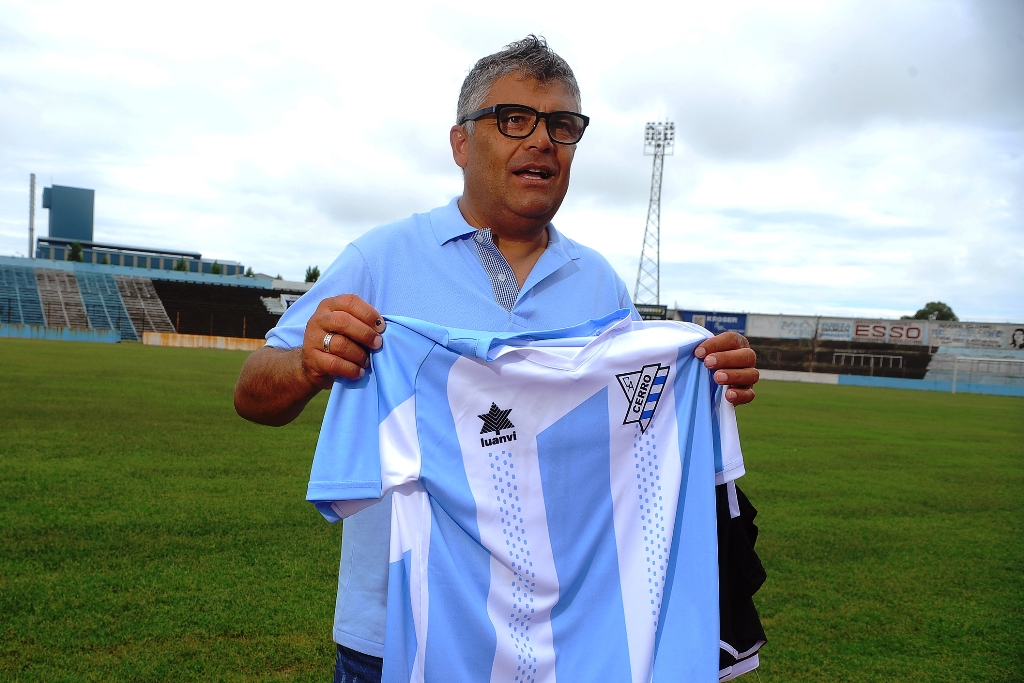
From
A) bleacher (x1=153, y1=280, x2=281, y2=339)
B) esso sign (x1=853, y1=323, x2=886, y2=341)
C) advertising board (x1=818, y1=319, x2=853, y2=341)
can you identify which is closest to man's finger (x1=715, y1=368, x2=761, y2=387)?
bleacher (x1=153, y1=280, x2=281, y2=339)

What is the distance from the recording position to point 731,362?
1774 mm

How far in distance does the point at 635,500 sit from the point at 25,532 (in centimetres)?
413

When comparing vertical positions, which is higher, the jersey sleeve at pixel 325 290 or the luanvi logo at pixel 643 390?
the jersey sleeve at pixel 325 290

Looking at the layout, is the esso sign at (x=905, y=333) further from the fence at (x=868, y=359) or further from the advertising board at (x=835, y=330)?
the advertising board at (x=835, y=330)

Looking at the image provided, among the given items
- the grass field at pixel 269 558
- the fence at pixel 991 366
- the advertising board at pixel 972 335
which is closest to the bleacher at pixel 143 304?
the grass field at pixel 269 558

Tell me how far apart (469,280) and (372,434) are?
0.46 metres

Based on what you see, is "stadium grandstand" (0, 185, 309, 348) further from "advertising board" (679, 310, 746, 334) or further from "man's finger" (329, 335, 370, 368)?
"man's finger" (329, 335, 370, 368)

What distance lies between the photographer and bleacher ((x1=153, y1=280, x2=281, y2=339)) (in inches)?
1665

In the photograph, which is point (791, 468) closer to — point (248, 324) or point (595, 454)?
point (595, 454)

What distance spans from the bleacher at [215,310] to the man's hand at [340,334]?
135 ft

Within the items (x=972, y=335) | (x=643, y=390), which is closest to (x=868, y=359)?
(x=972, y=335)

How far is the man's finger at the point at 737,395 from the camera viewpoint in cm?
177

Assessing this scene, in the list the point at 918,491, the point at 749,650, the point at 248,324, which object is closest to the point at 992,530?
the point at 918,491

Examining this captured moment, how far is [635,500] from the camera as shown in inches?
68.6
